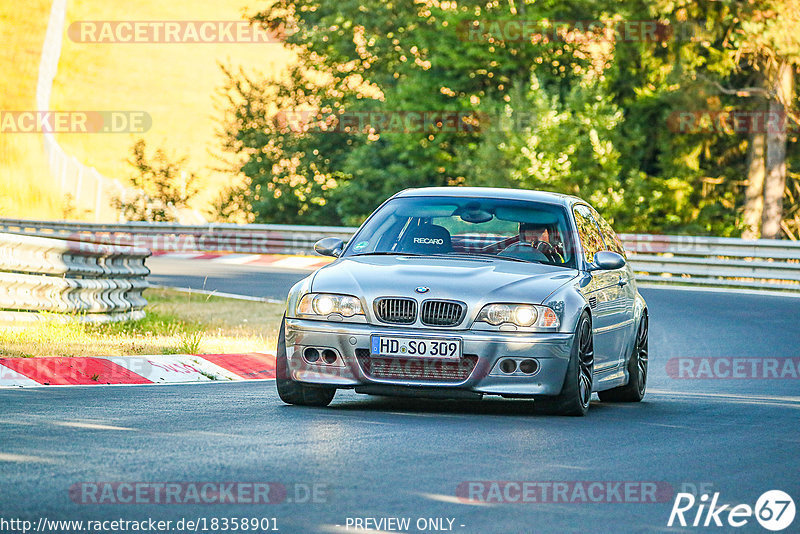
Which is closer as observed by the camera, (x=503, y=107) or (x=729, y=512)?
(x=729, y=512)

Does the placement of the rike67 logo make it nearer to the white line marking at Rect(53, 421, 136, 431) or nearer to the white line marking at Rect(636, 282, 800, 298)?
the white line marking at Rect(53, 421, 136, 431)

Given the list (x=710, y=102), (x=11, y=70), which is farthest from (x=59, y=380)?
(x=11, y=70)

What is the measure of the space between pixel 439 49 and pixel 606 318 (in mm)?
37048

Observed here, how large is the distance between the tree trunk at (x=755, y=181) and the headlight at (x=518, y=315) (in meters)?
31.8

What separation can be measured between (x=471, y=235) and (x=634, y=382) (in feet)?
5.86

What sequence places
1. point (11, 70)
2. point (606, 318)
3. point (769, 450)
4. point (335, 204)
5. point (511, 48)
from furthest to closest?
1. point (11, 70)
2. point (335, 204)
3. point (511, 48)
4. point (606, 318)
5. point (769, 450)

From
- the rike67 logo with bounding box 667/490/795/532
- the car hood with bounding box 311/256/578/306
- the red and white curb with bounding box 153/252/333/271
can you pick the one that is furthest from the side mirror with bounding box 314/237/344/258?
the red and white curb with bounding box 153/252/333/271

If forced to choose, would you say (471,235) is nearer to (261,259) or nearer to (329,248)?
(329,248)

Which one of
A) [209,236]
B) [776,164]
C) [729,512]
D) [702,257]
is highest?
[729,512]

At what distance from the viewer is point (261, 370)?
12945 millimetres

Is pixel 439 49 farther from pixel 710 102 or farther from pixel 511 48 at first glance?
pixel 710 102

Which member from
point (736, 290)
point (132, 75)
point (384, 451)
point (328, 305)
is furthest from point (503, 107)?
point (132, 75)

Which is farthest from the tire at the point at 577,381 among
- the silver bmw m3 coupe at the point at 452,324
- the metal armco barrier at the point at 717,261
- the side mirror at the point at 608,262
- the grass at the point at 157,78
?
the grass at the point at 157,78

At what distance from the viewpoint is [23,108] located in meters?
76.9
